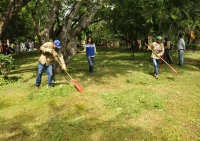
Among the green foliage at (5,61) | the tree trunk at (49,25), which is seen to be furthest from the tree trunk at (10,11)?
the tree trunk at (49,25)

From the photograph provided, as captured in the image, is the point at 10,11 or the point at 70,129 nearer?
the point at 70,129

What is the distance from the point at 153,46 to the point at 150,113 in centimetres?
486

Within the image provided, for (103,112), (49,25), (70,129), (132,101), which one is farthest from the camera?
(49,25)

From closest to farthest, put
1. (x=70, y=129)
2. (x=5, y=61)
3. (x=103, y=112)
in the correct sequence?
(x=70, y=129), (x=103, y=112), (x=5, y=61)

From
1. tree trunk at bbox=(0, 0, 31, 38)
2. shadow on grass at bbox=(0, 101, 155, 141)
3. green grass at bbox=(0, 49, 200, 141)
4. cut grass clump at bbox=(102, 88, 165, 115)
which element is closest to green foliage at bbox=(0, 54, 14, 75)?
tree trunk at bbox=(0, 0, 31, 38)

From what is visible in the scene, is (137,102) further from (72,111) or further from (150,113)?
(72,111)

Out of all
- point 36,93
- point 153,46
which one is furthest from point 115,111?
point 153,46

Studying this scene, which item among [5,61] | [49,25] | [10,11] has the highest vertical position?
[10,11]

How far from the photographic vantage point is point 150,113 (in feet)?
19.7

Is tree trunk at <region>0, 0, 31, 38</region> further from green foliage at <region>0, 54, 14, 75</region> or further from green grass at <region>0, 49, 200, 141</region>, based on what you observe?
green grass at <region>0, 49, 200, 141</region>

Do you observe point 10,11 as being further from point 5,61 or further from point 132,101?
point 132,101

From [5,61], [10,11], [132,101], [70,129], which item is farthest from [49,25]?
[70,129]

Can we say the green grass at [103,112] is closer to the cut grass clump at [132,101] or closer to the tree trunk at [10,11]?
the cut grass clump at [132,101]

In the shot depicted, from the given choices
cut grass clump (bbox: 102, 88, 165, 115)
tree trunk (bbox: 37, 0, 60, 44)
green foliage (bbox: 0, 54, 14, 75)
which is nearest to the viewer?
cut grass clump (bbox: 102, 88, 165, 115)
